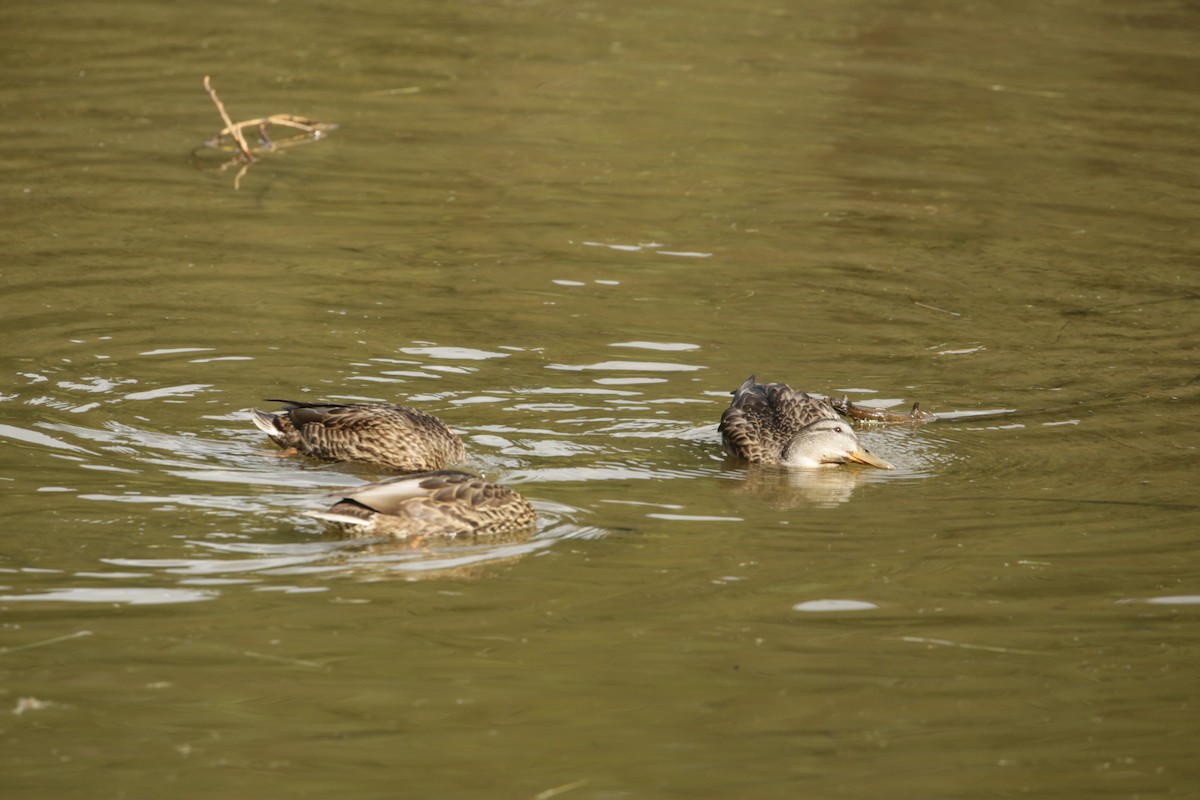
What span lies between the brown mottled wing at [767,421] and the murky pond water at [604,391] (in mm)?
119

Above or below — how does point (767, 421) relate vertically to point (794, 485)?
above

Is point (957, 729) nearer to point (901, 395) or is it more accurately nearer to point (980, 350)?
point (901, 395)

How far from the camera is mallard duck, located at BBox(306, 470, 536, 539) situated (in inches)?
313

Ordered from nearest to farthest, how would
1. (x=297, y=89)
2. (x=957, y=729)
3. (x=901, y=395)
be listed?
(x=957, y=729) < (x=901, y=395) < (x=297, y=89)

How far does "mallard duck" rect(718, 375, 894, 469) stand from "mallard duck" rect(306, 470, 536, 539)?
208 centimetres

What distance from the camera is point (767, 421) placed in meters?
9.86

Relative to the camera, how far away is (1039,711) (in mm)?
6145

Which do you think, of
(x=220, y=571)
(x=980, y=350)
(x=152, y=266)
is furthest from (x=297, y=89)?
(x=220, y=571)

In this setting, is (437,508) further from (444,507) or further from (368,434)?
(368,434)

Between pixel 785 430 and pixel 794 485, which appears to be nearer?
pixel 794 485

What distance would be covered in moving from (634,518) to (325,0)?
1514 centimetres

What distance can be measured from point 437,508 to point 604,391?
2722mm

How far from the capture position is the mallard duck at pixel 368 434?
362 inches

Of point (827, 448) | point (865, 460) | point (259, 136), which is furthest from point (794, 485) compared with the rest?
point (259, 136)
